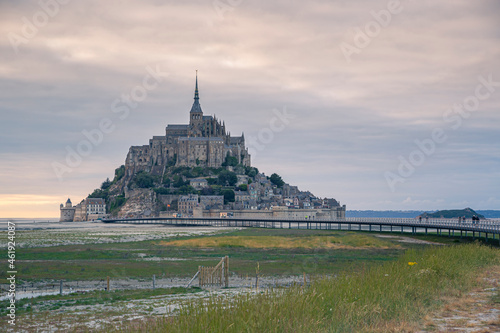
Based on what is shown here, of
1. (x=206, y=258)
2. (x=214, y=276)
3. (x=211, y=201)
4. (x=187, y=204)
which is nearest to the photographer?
(x=214, y=276)

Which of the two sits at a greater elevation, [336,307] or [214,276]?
[336,307]

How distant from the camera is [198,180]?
197 metres

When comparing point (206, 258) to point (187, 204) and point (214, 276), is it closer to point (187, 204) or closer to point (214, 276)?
point (214, 276)

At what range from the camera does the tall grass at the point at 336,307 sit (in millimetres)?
11117

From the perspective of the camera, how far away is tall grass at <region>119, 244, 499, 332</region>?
11117 mm

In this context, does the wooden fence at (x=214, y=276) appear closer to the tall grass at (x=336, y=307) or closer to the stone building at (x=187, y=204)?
the tall grass at (x=336, y=307)

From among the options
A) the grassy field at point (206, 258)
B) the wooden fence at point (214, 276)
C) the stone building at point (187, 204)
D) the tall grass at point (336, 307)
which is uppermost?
the stone building at point (187, 204)

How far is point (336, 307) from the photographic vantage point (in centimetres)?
1301

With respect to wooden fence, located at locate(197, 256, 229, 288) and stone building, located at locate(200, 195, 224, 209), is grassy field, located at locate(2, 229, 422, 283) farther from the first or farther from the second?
stone building, located at locate(200, 195, 224, 209)

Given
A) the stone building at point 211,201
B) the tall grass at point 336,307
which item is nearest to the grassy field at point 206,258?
the tall grass at point 336,307

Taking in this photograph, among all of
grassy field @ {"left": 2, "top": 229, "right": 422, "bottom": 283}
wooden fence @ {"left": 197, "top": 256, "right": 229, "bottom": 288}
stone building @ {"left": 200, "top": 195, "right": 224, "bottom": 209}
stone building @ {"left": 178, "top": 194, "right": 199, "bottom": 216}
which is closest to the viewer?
wooden fence @ {"left": 197, "top": 256, "right": 229, "bottom": 288}

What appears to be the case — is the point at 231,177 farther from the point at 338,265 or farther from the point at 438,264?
the point at 438,264

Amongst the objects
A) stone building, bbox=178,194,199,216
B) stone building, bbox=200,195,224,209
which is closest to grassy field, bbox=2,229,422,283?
stone building, bbox=200,195,224,209

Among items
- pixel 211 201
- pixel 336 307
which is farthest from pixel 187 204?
pixel 336 307
